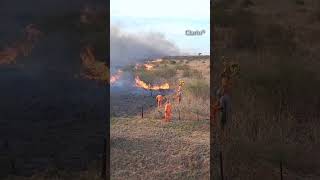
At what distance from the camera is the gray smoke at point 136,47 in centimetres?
390

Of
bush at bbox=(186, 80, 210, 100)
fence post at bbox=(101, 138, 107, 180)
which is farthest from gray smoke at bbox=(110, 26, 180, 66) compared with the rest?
fence post at bbox=(101, 138, 107, 180)

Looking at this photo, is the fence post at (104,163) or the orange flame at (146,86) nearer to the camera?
the fence post at (104,163)

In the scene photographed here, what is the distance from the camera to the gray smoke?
12.8 ft

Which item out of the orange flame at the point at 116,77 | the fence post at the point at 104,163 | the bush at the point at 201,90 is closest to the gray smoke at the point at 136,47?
the orange flame at the point at 116,77

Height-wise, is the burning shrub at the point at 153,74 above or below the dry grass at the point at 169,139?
above

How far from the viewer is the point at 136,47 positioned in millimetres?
3979
